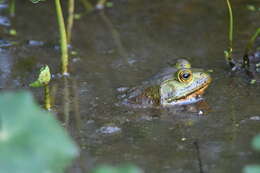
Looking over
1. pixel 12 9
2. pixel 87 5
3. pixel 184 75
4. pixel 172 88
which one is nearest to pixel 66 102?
pixel 172 88

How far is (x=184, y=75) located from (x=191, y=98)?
24cm

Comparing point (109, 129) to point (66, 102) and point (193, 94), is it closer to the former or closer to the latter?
point (66, 102)

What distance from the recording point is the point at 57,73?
19.8 feet

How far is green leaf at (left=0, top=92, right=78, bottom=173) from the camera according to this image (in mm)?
2984

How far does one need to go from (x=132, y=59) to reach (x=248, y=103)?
5.22 ft

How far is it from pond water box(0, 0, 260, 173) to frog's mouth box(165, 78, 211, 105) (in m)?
0.12

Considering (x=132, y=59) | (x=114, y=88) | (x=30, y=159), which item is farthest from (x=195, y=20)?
(x=30, y=159)

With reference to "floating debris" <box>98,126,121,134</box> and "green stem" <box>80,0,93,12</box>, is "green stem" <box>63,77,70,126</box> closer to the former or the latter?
"floating debris" <box>98,126,121,134</box>

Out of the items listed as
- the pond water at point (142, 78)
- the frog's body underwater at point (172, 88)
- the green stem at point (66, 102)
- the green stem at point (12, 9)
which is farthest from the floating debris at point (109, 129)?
the green stem at point (12, 9)

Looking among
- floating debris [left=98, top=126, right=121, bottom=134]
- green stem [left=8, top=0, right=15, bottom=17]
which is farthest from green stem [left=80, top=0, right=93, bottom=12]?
floating debris [left=98, top=126, right=121, bottom=134]

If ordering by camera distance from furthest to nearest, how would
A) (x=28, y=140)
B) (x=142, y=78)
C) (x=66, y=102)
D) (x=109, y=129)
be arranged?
(x=142, y=78)
(x=66, y=102)
(x=109, y=129)
(x=28, y=140)

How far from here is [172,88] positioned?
5.59 meters

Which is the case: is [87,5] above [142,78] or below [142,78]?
above

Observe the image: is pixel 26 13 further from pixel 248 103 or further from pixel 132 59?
pixel 248 103
